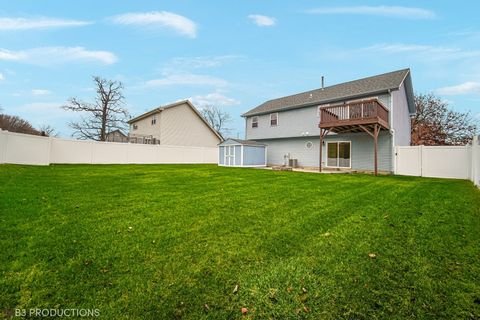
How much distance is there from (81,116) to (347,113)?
28451mm

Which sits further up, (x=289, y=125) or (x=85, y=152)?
(x=289, y=125)

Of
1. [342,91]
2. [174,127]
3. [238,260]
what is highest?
[342,91]

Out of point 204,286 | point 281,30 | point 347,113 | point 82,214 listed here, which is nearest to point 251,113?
point 281,30

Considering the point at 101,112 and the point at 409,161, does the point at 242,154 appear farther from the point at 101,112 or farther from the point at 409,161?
the point at 101,112

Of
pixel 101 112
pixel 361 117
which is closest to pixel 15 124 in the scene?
pixel 101 112

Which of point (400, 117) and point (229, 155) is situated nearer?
point (400, 117)

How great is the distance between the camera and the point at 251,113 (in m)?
21.5

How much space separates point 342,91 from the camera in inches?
646

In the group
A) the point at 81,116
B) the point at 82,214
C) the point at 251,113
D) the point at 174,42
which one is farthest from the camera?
the point at 81,116

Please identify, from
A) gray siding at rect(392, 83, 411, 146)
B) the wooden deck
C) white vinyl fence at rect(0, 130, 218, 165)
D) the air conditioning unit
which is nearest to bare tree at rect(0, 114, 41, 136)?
white vinyl fence at rect(0, 130, 218, 165)

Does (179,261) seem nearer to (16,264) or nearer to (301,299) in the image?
(301,299)

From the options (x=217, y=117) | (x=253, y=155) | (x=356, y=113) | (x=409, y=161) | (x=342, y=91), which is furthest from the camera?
(x=217, y=117)

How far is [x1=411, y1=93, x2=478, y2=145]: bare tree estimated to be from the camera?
2131 cm

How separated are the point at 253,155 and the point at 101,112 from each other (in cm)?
2044
